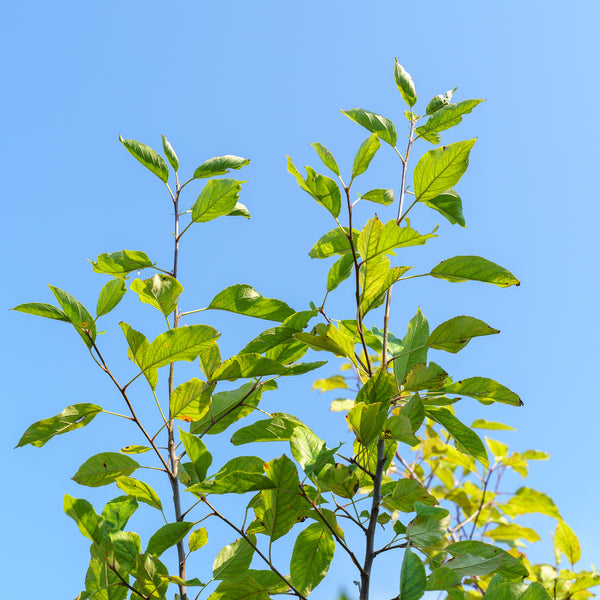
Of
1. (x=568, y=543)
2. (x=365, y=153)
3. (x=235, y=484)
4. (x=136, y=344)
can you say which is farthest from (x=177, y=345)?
(x=568, y=543)

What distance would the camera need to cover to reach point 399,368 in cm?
108

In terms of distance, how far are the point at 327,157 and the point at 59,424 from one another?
783 mm

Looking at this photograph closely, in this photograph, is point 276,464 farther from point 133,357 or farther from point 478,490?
point 478,490

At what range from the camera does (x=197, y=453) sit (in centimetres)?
104

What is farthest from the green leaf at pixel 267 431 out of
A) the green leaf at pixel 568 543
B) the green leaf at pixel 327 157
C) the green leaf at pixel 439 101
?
the green leaf at pixel 568 543

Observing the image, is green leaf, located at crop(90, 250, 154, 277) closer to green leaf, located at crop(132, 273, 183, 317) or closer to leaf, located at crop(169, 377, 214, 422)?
green leaf, located at crop(132, 273, 183, 317)

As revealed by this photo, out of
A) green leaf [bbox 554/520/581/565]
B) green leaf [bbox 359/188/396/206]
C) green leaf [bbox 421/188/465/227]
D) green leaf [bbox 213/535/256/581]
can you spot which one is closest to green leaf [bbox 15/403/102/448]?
green leaf [bbox 213/535/256/581]

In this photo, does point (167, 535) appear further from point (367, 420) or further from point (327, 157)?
point (327, 157)

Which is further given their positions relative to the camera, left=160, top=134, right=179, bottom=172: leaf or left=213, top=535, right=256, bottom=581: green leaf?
left=160, top=134, right=179, bottom=172: leaf

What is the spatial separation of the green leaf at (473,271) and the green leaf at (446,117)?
1.21ft

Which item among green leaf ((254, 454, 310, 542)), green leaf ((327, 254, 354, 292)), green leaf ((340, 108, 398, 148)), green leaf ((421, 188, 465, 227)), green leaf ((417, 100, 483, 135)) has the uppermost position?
green leaf ((340, 108, 398, 148))

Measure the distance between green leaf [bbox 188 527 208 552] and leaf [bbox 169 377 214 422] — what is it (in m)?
0.25

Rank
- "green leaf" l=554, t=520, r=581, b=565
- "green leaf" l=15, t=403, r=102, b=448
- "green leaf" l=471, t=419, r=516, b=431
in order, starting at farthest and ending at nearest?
"green leaf" l=471, t=419, r=516, b=431 → "green leaf" l=554, t=520, r=581, b=565 → "green leaf" l=15, t=403, r=102, b=448

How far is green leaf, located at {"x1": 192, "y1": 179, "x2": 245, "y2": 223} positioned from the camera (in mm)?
1315
